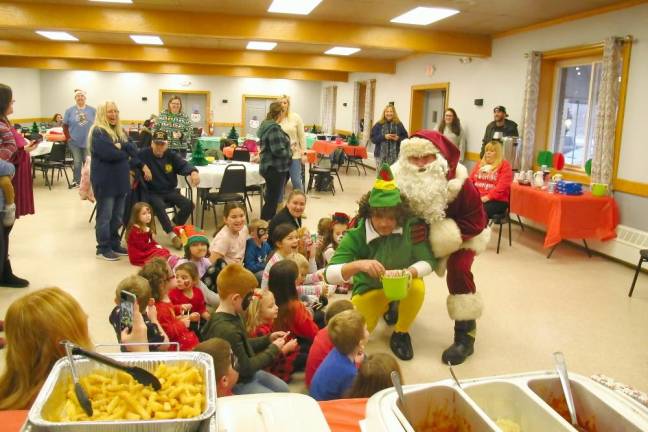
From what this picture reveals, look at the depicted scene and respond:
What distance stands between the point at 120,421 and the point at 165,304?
6.74 ft

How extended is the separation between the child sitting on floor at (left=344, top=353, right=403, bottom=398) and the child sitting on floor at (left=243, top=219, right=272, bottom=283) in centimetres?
214

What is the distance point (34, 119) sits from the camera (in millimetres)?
17656

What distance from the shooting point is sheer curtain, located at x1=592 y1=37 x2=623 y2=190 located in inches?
233

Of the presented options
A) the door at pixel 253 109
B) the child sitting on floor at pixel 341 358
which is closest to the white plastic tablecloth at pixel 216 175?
the child sitting on floor at pixel 341 358

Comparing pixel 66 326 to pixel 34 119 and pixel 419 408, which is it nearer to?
pixel 419 408

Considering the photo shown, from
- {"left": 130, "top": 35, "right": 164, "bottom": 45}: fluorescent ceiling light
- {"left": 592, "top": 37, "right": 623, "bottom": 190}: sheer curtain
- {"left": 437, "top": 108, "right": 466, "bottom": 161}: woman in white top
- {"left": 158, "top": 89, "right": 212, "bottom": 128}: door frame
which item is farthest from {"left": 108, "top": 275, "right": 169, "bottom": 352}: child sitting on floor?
{"left": 158, "top": 89, "right": 212, "bottom": 128}: door frame

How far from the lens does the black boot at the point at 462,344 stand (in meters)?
3.38

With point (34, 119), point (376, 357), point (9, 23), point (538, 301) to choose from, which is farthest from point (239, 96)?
point (376, 357)

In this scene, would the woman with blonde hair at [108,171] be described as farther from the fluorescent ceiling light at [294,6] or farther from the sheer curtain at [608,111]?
the sheer curtain at [608,111]

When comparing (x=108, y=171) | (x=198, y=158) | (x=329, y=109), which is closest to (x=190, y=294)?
(x=108, y=171)

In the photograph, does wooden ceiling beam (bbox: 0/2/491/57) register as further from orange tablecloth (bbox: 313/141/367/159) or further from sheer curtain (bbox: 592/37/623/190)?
orange tablecloth (bbox: 313/141/367/159)

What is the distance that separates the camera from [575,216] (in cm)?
579

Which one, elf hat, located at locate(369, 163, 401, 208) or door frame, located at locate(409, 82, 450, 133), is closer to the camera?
elf hat, located at locate(369, 163, 401, 208)

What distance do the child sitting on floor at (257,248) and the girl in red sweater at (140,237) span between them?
936mm
